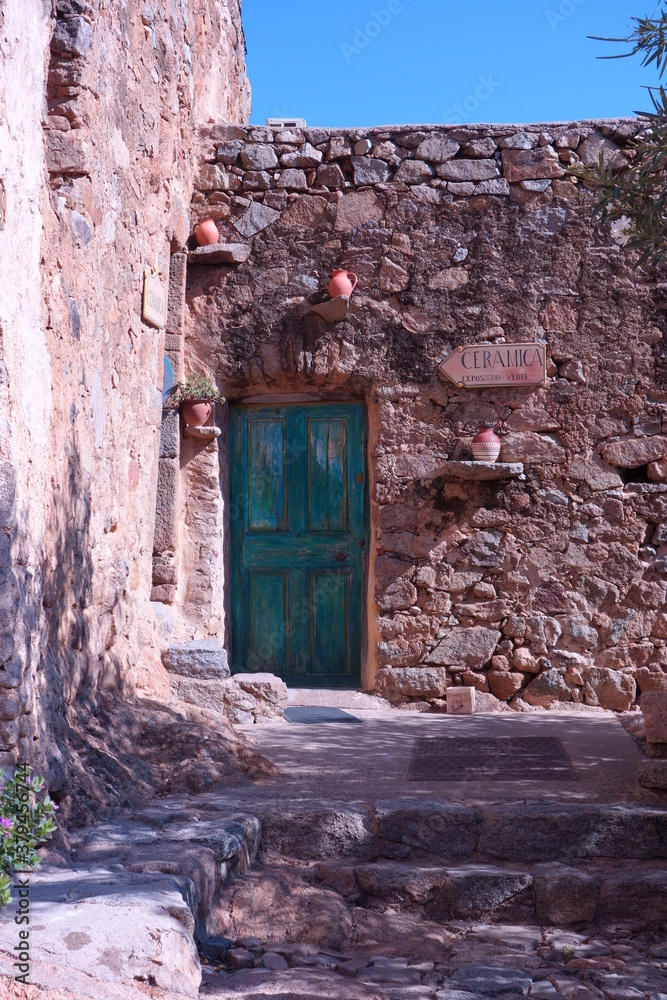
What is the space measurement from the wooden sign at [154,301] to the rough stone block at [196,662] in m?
1.81

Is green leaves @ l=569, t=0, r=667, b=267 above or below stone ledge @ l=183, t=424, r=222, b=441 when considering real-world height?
above

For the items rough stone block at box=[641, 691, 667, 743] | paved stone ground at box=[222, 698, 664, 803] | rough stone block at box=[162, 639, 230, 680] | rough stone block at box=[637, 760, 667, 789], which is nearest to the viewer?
rough stone block at box=[637, 760, 667, 789]

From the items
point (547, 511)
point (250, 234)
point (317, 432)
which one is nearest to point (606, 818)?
point (547, 511)

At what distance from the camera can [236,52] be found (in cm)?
769

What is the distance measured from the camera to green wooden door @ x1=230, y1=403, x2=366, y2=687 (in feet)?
19.2

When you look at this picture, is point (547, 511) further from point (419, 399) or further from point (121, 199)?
point (121, 199)

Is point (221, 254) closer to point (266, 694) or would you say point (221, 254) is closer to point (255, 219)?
point (255, 219)

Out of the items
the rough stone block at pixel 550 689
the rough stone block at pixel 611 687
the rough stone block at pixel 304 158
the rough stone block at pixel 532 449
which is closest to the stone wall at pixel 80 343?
the rough stone block at pixel 304 158

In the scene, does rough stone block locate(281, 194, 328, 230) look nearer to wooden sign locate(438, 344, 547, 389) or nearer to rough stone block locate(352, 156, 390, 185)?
rough stone block locate(352, 156, 390, 185)

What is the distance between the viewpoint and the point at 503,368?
18.3ft

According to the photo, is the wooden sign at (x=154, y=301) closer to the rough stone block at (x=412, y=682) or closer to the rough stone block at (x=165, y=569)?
the rough stone block at (x=165, y=569)

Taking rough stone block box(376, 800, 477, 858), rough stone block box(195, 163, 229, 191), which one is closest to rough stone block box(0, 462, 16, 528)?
rough stone block box(376, 800, 477, 858)

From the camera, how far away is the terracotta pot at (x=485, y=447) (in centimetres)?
547

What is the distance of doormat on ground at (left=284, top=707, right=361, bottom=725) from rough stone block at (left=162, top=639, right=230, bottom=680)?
0.47 meters
